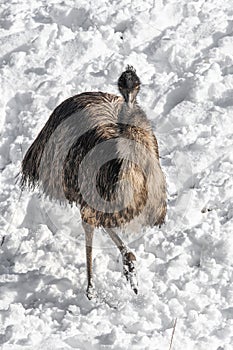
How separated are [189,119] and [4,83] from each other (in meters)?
1.70

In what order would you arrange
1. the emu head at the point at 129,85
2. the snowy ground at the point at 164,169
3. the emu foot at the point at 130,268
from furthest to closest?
1. the emu foot at the point at 130,268
2. the snowy ground at the point at 164,169
3. the emu head at the point at 129,85

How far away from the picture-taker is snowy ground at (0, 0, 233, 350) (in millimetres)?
5160

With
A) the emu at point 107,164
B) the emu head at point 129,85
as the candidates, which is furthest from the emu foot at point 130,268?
the emu head at point 129,85

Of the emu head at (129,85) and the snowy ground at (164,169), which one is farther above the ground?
the emu head at (129,85)

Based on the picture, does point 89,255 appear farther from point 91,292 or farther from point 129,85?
point 129,85

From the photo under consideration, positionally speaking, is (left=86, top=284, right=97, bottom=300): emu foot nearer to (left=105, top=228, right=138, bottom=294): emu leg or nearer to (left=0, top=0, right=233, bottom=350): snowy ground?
(left=0, top=0, right=233, bottom=350): snowy ground

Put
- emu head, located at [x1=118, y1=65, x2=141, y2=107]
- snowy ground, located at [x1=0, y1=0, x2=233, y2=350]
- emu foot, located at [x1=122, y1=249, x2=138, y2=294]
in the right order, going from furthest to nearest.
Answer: emu foot, located at [x1=122, y1=249, x2=138, y2=294] → snowy ground, located at [x1=0, y1=0, x2=233, y2=350] → emu head, located at [x1=118, y1=65, x2=141, y2=107]

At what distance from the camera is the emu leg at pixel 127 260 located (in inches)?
211

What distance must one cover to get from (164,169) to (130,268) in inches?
47.5

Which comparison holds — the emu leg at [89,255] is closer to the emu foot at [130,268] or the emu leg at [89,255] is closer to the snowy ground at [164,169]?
the snowy ground at [164,169]

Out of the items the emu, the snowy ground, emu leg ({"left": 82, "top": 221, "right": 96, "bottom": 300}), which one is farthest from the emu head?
the snowy ground

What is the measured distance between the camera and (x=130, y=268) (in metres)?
5.41

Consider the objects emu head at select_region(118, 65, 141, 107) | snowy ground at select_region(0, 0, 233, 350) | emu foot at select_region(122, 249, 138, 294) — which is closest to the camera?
emu head at select_region(118, 65, 141, 107)

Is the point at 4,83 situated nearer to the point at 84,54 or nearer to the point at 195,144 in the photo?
the point at 84,54
